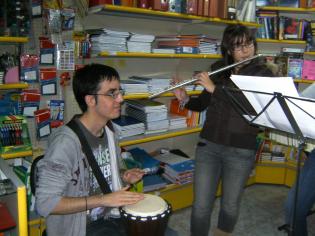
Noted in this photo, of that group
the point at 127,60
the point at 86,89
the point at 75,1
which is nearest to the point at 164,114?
the point at 127,60

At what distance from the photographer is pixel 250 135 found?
186cm

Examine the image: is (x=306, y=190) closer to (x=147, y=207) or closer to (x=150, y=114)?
(x=147, y=207)

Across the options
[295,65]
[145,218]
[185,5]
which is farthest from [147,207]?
[295,65]

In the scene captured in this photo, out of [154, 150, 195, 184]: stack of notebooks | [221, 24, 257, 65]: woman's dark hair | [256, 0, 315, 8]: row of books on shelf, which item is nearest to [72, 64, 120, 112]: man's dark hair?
[221, 24, 257, 65]: woman's dark hair

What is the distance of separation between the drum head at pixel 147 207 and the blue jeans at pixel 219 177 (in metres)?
0.54

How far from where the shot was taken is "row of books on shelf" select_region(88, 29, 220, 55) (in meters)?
2.24

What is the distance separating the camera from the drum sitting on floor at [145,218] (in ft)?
4.36

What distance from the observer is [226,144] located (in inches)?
73.2

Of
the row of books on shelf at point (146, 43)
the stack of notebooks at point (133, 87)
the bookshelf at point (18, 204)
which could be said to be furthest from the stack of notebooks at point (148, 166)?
the bookshelf at point (18, 204)

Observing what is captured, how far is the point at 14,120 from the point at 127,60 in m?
1.07

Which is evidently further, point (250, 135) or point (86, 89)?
point (250, 135)

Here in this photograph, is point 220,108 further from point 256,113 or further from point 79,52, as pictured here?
point 79,52

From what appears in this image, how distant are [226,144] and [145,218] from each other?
73cm

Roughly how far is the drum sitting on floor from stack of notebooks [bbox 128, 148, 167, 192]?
43.7 inches
